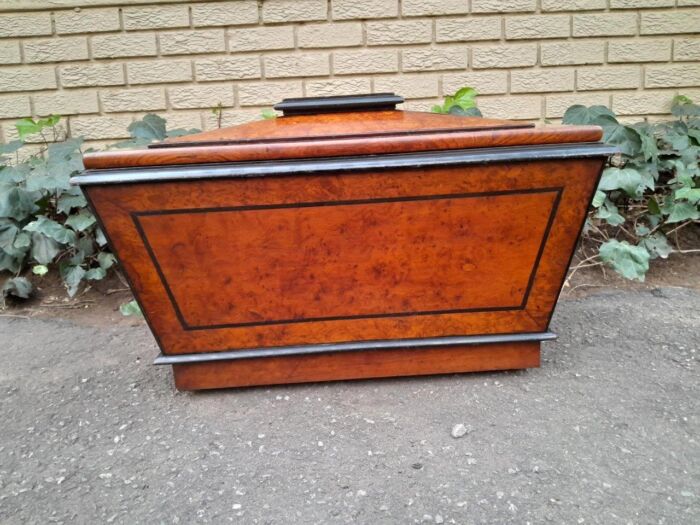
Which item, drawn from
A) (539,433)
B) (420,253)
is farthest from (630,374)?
(420,253)

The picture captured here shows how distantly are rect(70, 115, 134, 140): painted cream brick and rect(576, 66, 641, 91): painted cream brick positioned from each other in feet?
9.64

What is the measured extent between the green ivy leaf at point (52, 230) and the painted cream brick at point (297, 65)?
152 cm

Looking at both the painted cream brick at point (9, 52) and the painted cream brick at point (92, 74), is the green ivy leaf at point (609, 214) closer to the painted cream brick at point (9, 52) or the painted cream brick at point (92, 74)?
the painted cream brick at point (92, 74)

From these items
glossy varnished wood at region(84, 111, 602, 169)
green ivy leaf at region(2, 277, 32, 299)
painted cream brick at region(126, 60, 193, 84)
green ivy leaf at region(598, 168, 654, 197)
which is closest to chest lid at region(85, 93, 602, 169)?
glossy varnished wood at region(84, 111, 602, 169)

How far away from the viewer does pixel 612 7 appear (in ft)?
10.9

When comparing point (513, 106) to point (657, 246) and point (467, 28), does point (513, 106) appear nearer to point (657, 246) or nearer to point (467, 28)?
point (467, 28)

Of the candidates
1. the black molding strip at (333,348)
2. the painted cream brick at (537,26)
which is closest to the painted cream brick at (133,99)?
the black molding strip at (333,348)

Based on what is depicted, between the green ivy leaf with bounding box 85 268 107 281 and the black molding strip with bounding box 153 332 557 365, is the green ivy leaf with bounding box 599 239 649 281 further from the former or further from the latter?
the green ivy leaf with bounding box 85 268 107 281

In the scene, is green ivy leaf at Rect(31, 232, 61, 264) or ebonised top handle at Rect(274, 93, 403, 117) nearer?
ebonised top handle at Rect(274, 93, 403, 117)

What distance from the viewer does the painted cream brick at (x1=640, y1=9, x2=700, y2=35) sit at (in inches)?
131

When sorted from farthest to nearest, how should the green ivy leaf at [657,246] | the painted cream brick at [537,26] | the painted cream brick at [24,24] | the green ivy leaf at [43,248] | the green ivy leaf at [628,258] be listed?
the painted cream brick at [537,26] → the painted cream brick at [24,24] → the green ivy leaf at [657,246] → the green ivy leaf at [43,248] → the green ivy leaf at [628,258]

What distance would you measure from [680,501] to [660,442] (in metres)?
0.27

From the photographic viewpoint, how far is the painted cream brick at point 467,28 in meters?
3.29

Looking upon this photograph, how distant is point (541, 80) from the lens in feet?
11.1
